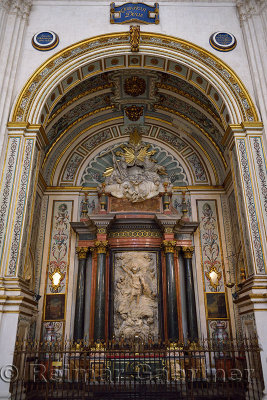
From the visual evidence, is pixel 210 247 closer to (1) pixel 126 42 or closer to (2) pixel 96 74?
(2) pixel 96 74

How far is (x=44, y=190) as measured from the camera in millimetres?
11984

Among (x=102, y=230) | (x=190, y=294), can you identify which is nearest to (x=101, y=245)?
(x=102, y=230)

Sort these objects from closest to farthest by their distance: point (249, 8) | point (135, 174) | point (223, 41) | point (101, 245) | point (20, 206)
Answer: point (20, 206) < point (223, 41) < point (249, 8) < point (101, 245) < point (135, 174)

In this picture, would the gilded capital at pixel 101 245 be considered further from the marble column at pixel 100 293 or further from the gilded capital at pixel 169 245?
the gilded capital at pixel 169 245

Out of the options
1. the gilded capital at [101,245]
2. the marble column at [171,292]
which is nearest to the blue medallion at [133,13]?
the gilded capital at [101,245]

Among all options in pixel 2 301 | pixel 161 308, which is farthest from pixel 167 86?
pixel 2 301

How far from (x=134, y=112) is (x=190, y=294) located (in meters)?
6.67

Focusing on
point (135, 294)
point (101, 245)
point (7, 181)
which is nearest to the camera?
point (7, 181)

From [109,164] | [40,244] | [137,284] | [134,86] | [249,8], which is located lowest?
[137,284]

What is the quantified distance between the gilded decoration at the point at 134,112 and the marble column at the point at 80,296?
5098mm

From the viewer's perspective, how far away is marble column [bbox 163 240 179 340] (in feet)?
32.9

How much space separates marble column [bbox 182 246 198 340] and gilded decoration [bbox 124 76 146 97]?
5.57 meters

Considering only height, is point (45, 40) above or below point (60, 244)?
above

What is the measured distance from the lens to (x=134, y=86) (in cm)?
1180
